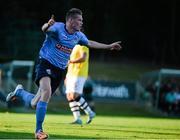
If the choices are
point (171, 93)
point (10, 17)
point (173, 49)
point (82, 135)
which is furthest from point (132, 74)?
point (82, 135)

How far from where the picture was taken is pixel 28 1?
46.8m

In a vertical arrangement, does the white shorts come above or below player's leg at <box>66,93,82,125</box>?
above

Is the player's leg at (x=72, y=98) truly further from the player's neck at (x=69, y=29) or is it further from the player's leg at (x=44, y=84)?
the player's neck at (x=69, y=29)

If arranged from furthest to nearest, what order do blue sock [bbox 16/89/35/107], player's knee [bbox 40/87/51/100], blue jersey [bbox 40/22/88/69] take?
blue sock [bbox 16/89/35/107] → blue jersey [bbox 40/22/88/69] → player's knee [bbox 40/87/51/100]

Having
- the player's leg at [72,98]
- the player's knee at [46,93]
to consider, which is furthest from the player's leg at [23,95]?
the player's leg at [72,98]

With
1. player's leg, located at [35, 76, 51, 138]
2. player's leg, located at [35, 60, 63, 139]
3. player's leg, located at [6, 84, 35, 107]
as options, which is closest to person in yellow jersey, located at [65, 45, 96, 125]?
player's leg, located at [6, 84, 35, 107]

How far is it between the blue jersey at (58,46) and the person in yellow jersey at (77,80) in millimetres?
5295

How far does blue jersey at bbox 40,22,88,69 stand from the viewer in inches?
467

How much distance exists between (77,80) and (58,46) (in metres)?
6.33

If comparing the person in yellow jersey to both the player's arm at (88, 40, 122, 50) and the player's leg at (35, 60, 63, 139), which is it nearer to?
the player's arm at (88, 40, 122, 50)

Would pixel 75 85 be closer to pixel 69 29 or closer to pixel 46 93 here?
pixel 69 29

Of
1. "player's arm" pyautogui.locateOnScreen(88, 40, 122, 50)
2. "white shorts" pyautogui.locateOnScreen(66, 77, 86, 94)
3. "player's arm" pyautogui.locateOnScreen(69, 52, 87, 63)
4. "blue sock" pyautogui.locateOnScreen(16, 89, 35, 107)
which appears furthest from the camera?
"white shorts" pyautogui.locateOnScreen(66, 77, 86, 94)

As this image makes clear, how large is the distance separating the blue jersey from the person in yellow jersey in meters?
5.29

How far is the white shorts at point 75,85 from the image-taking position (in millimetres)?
17953
